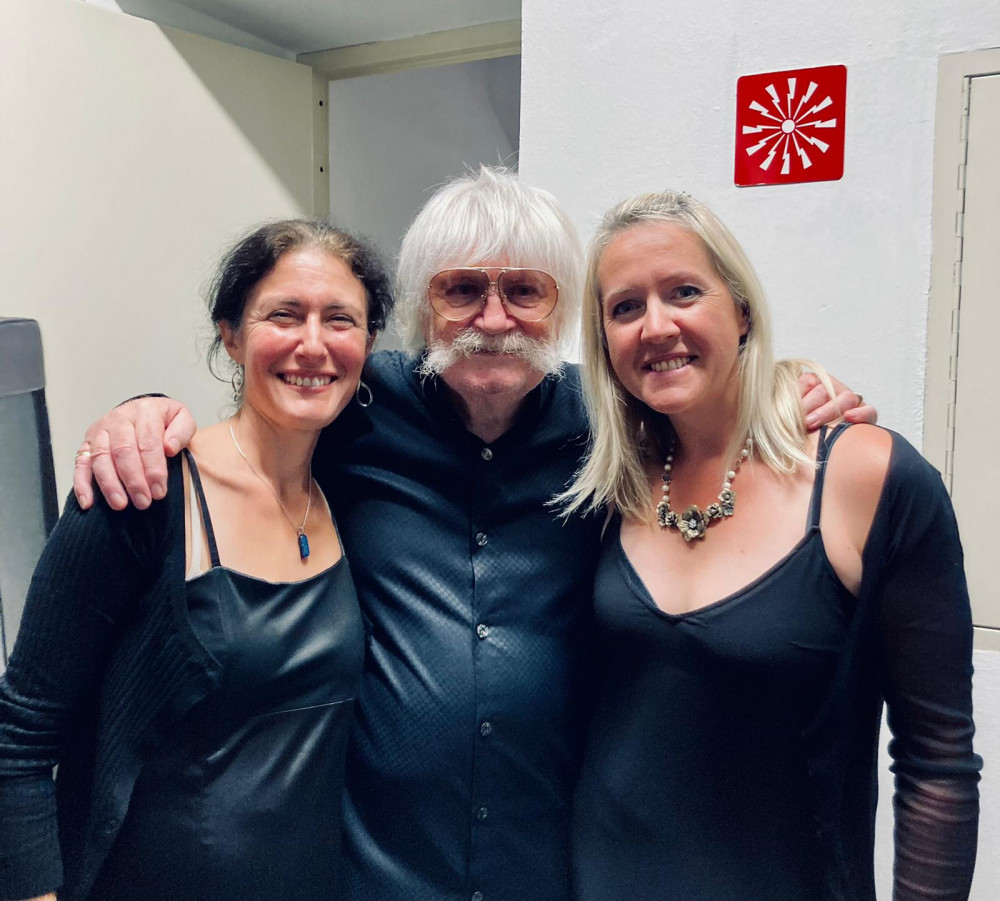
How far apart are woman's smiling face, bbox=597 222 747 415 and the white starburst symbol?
685 millimetres

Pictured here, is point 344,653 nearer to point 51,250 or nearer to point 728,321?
point 728,321

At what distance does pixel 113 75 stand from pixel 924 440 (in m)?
1.92

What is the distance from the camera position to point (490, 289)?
4.34 feet

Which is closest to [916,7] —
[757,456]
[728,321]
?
[728,321]

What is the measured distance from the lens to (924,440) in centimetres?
158

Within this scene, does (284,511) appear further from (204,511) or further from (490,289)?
(490,289)

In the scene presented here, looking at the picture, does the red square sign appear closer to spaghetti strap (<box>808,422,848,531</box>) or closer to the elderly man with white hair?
the elderly man with white hair

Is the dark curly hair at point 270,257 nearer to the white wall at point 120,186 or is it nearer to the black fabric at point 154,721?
the black fabric at point 154,721

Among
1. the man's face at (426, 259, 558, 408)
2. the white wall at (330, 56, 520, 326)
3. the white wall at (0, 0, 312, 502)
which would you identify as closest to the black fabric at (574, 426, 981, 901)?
the man's face at (426, 259, 558, 408)

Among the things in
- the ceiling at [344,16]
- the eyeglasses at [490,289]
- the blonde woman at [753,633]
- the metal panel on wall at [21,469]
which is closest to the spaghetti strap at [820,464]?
the blonde woman at [753,633]

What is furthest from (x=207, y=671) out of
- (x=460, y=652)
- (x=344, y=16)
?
(x=344, y=16)

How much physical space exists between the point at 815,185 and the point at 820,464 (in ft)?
2.71

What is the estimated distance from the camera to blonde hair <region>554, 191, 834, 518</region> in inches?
43.9

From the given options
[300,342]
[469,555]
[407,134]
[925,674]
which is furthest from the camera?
[407,134]
